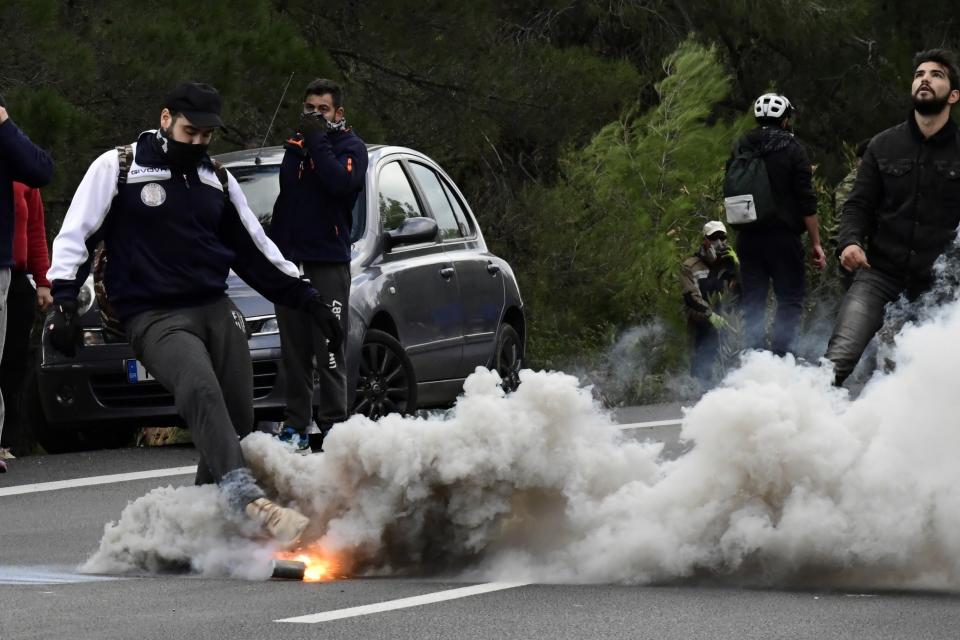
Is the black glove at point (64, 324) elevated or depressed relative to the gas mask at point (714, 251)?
depressed

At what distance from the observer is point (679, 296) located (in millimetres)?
21484

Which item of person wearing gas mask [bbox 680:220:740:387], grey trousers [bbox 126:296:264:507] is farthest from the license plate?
person wearing gas mask [bbox 680:220:740:387]

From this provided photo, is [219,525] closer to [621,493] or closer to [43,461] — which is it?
[621,493]

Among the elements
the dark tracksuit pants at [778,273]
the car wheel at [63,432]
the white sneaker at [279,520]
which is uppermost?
the dark tracksuit pants at [778,273]

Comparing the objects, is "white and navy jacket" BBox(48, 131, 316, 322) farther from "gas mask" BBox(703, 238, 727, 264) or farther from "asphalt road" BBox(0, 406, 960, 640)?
"gas mask" BBox(703, 238, 727, 264)

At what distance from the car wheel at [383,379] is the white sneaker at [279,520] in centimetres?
455

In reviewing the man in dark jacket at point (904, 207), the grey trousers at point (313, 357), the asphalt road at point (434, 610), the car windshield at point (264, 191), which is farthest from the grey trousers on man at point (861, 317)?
the car windshield at point (264, 191)

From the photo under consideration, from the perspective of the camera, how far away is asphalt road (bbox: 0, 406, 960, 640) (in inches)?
259

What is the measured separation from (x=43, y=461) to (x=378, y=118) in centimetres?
962

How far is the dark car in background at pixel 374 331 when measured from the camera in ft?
40.5

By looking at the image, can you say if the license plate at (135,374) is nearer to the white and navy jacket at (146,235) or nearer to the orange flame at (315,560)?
the white and navy jacket at (146,235)

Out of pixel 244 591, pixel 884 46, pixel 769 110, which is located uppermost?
pixel 884 46

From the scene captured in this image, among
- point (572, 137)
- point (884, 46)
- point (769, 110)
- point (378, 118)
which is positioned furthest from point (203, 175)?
point (884, 46)

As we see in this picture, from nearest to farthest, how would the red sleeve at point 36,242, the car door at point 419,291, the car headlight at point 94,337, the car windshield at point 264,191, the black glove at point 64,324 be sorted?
the black glove at point 64,324 < the red sleeve at point 36,242 < the car headlight at point 94,337 < the car windshield at point 264,191 < the car door at point 419,291
